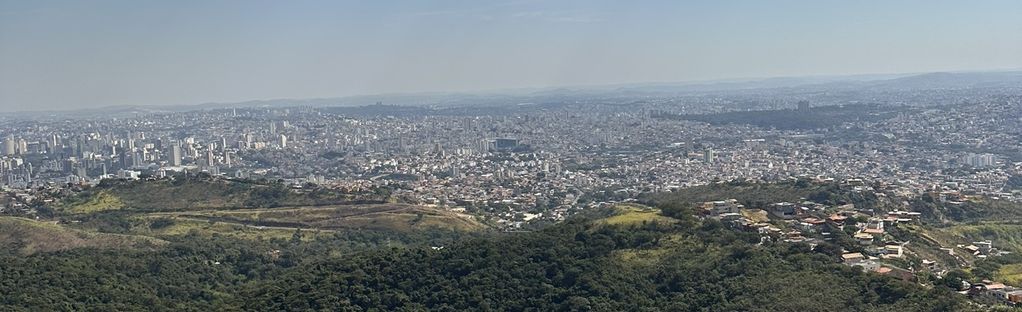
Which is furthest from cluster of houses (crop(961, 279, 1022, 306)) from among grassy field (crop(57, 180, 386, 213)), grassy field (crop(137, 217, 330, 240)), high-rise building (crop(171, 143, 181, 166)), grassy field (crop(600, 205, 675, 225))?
high-rise building (crop(171, 143, 181, 166))

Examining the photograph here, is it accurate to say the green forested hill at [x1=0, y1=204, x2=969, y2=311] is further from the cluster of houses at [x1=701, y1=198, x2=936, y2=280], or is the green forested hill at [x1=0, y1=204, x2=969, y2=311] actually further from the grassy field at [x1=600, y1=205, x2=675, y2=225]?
the cluster of houses at [x1=701, y1=198, x2=936, y2=280]

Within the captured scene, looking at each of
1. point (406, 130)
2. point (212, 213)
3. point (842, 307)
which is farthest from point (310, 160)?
point (842, 307)

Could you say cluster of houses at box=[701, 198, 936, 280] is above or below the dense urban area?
above

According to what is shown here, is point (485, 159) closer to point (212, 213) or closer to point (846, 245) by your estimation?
point (212, 213)

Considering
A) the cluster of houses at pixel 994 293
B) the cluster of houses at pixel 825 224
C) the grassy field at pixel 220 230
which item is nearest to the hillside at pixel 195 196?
the grassy field at pixel 220 230

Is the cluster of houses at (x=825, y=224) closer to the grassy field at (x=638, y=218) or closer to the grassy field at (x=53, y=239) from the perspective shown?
the grassy field at (x=638, y=218)

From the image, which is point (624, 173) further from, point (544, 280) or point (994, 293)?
point (994, 293)

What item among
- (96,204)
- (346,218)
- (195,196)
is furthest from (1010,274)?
(96,204)

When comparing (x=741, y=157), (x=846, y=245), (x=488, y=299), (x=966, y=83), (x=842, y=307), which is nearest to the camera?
(x=842, y=307)
